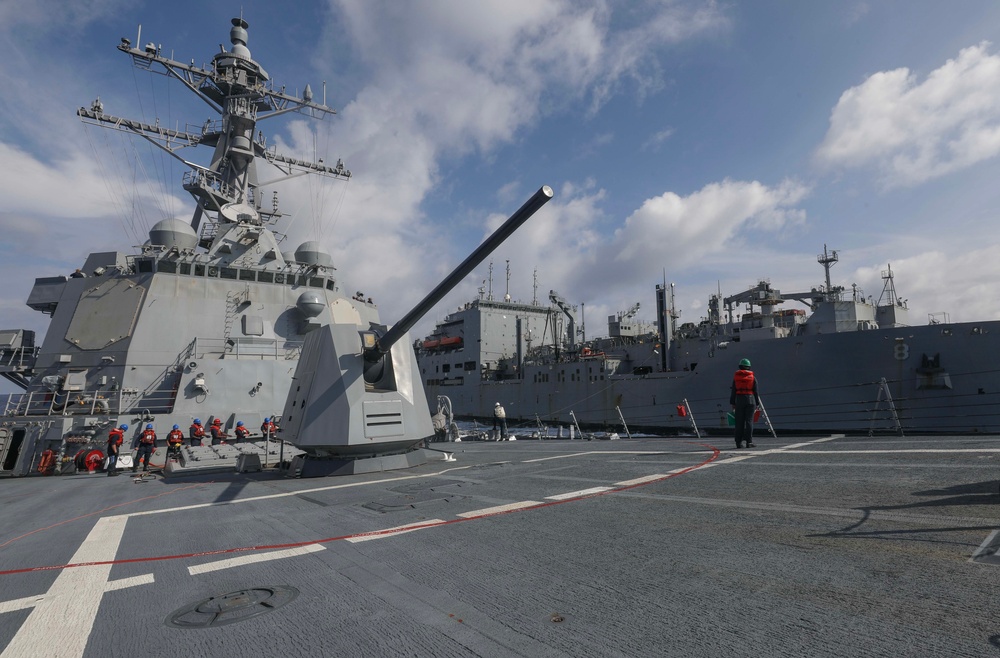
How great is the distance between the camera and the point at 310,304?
47.4 ft

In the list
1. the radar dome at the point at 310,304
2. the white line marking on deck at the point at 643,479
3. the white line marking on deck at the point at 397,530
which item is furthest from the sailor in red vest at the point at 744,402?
the radar dome at the point at 310,304

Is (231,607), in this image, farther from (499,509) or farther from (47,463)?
(47,463)

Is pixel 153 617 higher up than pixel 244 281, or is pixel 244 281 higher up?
pixel 244 281

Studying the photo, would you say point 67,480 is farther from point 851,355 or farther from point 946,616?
point 851,355

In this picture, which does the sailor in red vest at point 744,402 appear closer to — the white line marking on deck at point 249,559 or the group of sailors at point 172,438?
the white line marking on deck at point 249,559

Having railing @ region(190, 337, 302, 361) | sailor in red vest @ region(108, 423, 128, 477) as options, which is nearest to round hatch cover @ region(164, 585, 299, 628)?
sailor in red vest @ region(108, 423, 128, 477)

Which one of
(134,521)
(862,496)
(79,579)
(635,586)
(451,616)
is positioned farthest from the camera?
(134,521)

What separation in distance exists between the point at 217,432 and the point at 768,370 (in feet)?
64.9

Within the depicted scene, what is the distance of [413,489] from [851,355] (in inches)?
765

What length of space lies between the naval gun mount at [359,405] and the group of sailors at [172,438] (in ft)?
8.06

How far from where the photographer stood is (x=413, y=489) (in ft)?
16.4

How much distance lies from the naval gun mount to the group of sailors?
2456 mm

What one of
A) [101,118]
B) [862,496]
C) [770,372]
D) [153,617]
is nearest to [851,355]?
[770,372]

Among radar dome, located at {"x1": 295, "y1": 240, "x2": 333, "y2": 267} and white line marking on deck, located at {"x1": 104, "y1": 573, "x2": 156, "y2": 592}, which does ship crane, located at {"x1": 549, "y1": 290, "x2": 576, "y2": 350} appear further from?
white line marking on deck, located at {"x1": 104, "y1": 573, "x2": 156, "y2": 592}
